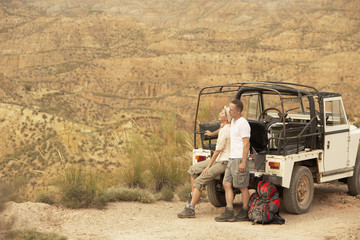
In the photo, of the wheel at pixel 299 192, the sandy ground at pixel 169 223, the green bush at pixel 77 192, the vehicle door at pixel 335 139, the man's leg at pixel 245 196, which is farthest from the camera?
the vehicle door at pixel 335 139

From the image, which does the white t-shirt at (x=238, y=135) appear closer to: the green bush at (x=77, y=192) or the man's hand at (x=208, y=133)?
the man's hand at (x=208, y=133)

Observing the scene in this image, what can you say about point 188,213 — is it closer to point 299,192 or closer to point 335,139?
point 299,192

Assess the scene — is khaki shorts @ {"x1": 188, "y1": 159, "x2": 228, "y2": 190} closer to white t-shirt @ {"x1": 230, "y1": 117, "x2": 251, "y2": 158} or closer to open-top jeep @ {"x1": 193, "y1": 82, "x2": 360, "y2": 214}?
white t-shirt @ {"x1": 230, "y1": 117, "x2": 251, "y2": 158}

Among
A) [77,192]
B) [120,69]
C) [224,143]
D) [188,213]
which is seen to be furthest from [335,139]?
[120,69]

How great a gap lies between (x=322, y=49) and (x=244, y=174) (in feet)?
251

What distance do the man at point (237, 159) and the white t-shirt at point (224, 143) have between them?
0.14 m

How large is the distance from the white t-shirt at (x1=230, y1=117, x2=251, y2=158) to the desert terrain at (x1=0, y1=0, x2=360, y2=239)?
1.17 metres

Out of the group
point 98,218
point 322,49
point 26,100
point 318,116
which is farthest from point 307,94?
point 322,49

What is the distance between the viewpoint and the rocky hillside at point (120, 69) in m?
36.2

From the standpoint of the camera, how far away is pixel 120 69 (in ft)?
263

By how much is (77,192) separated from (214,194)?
8.48 ft

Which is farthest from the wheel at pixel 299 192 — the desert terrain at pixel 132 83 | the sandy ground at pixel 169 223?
the desert terrain at pixel 132 83

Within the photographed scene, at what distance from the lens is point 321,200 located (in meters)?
9.56

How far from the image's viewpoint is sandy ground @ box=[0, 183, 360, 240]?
23.1 ft
